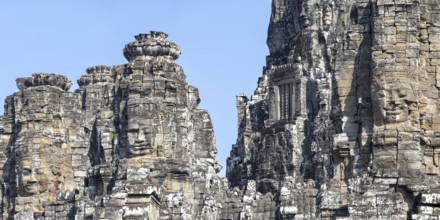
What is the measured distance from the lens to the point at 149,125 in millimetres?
79250

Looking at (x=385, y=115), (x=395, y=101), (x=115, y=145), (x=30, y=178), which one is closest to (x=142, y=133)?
(x=115, y=145)

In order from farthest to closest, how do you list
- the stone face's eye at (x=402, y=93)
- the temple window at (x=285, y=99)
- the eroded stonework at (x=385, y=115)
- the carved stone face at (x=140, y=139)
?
the temple window at (x=285, y=99)
the carved stone face at (x=140, y=139)
the stone face's eye at (x=402, y=93)
the eroded stonework at (x=385, y=115)

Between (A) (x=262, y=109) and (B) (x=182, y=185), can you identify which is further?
(A) (x=262, y=109)

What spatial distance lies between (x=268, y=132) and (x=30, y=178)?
2250cm

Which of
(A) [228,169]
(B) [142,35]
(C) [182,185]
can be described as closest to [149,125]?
(C) [182,185]

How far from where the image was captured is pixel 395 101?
61.0m

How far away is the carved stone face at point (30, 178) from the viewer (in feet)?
305

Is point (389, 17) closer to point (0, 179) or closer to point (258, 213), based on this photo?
point (258, 213)

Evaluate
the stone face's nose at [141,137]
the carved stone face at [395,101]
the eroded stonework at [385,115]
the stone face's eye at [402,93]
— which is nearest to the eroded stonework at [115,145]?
the stone face's nose at [141,137]

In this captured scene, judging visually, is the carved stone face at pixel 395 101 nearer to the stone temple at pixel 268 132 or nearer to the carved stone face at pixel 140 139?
the stone temple at pixel 268 132

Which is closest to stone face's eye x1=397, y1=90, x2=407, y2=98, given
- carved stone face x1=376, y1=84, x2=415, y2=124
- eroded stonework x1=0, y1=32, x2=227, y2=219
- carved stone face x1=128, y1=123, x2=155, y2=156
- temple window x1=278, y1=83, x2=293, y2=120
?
carved stone face x1=376, y1=84, x2=415, y2=124

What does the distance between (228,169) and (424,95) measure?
167ft

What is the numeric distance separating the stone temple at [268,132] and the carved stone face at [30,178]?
4 cm

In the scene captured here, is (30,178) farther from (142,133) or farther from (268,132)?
(268,132)
